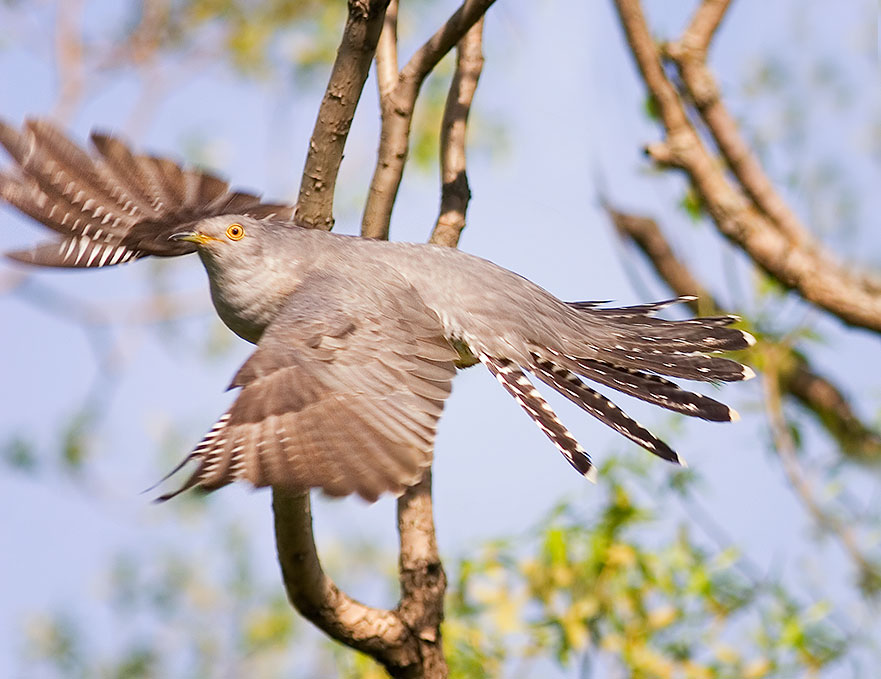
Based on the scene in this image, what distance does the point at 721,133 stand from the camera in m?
4.98

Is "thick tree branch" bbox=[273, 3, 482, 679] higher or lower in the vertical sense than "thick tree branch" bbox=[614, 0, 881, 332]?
lower

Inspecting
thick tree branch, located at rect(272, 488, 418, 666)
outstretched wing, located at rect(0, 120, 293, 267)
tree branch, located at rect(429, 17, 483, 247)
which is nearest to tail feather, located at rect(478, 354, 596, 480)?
tree branch, located at rect(429, 17, 483, 247)

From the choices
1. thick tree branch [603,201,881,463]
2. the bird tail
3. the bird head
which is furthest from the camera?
thick tree branch [603,201,881,463]

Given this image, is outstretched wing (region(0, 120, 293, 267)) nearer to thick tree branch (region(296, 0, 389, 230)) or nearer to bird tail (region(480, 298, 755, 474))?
thick tree branch (region(296, 0, 389, 230))

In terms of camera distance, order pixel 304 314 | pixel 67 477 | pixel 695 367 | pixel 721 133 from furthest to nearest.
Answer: pixel 67 477 < pixel 721 133 < pixel 695 367 < pixel 304 314

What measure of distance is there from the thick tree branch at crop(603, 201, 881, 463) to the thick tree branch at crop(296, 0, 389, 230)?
8.12ft

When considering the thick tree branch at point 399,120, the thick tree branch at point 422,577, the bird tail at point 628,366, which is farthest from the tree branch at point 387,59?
the thick tree branch at point 422,577

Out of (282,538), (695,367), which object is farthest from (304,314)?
(695,367)

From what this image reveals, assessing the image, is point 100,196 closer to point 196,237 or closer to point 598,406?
point 196,237

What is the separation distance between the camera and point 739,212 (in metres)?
4.66

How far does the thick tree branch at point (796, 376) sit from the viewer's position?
5.28 meters

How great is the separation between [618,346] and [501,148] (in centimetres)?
608

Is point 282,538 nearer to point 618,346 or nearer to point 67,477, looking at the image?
point 618,346

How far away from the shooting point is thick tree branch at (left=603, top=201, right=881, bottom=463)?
5.28 m
